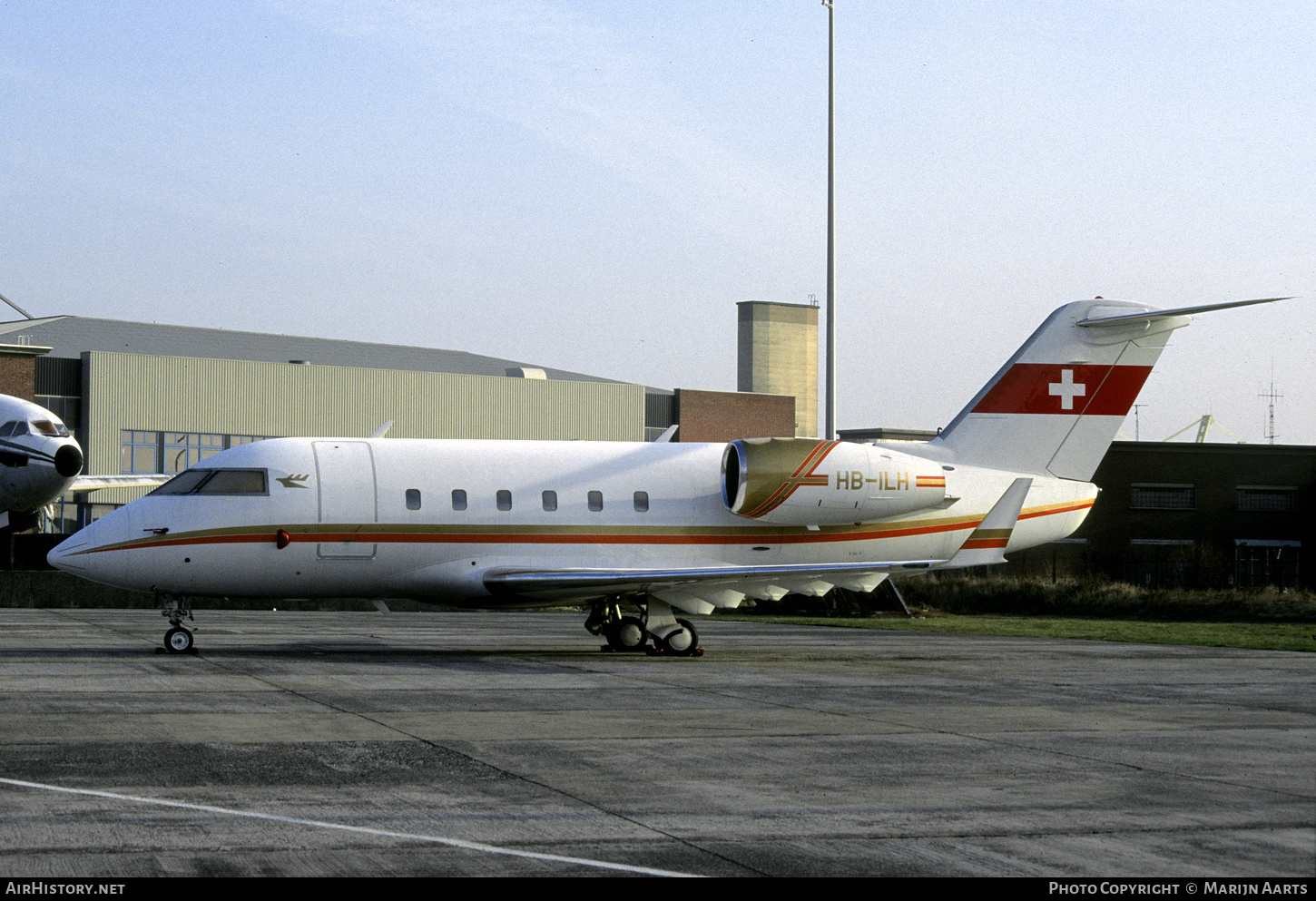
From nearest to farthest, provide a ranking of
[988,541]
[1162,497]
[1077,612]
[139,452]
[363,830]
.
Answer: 1. [363,830]
2. [988,541]
3. [1077,612]
4. [139,452]
5. [1162,497]

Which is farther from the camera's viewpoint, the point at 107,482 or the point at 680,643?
the point at 107,482

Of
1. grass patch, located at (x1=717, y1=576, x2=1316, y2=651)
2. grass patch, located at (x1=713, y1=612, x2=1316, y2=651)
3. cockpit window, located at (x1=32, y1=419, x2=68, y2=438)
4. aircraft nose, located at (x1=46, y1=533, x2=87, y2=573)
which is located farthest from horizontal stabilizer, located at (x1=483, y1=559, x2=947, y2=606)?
cockpit window, located at (x1=32, y1=419, x2=68, y2=438)

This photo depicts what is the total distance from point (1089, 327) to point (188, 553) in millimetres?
15333

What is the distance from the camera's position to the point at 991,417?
79.3 feet

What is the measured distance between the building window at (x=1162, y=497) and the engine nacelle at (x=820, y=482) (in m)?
41.7

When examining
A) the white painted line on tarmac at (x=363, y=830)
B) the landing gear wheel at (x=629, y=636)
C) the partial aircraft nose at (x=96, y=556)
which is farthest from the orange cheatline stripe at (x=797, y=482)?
the white painted line on tarmac at (x=363, y=830)

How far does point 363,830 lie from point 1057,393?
60.2 ft

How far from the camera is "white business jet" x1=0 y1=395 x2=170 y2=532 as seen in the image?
3500cm

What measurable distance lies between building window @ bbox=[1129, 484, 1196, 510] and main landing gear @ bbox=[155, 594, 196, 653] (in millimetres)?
49129

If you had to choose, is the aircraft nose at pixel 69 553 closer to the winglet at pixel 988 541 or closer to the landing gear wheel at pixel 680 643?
the landing gear wheel at pixel 680 643

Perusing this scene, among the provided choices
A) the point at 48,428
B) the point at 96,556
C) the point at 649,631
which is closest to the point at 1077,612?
the point at 649,631

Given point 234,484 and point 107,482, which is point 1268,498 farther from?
point 234,484

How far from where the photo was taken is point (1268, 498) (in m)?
62.6

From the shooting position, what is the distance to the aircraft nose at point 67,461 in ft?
116
